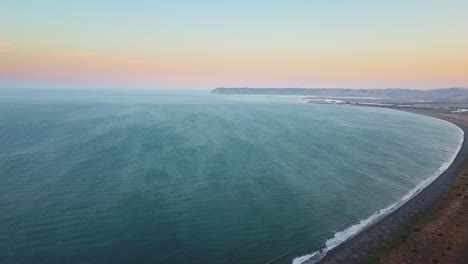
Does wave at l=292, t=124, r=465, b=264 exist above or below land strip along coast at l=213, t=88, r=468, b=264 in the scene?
below

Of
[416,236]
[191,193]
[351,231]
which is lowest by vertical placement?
[351,231]

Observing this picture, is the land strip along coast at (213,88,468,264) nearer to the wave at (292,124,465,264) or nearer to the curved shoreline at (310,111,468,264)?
the curved shoreline at (310,111,468,264)

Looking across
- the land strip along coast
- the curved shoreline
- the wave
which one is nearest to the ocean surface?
the wave

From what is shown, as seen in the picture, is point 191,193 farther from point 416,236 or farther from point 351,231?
point 416,236

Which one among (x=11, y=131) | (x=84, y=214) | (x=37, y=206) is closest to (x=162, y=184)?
(x=84, y=214)

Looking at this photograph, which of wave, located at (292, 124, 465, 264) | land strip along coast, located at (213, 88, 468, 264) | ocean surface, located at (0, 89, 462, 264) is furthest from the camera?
ocean surface, located at (0, 89, 462, 264)

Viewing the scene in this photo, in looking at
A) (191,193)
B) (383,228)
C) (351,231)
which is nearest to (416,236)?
(383,228)

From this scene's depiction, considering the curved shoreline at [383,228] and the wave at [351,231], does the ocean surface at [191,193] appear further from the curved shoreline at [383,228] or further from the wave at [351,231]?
the curved shoreline at [383,228]
